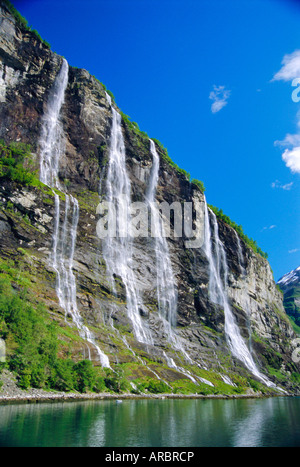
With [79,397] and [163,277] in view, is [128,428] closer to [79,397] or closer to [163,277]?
Result: [79,397]

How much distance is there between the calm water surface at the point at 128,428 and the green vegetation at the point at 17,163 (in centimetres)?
3073

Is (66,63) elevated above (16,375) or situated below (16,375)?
above

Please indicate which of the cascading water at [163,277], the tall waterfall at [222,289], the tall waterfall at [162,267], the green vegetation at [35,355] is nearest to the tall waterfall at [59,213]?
the green vegetation at [35,355]

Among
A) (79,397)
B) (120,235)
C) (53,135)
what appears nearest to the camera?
(79,397)

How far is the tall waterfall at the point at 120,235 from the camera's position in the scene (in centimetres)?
4947

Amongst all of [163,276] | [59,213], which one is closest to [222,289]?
[163,276]

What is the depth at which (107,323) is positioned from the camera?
4406cm

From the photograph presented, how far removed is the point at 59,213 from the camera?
4866 cm

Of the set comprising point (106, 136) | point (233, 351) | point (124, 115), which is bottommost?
point (233, 351)

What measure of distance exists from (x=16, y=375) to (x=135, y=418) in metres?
10.4

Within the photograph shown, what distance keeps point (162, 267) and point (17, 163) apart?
28267 millimetres

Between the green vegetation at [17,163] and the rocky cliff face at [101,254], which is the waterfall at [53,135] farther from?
the green vegetation at [17,163]

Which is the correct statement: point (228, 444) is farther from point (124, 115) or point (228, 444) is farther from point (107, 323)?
point (124, 115)

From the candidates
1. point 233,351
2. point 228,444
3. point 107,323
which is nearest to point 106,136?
point 107,323
